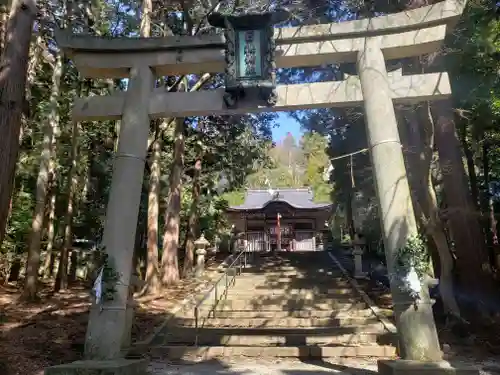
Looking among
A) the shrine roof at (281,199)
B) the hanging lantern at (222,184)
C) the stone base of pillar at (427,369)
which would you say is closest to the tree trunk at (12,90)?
the stone base of pillar at (427,369)

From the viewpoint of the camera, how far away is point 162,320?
29.4 feet

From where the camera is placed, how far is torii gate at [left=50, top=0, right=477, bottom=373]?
5824mm

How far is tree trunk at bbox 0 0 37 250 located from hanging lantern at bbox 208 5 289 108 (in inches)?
106

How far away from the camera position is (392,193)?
5.83m

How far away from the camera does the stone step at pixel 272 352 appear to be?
704 cm

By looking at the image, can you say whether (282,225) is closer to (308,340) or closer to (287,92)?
(308,340)

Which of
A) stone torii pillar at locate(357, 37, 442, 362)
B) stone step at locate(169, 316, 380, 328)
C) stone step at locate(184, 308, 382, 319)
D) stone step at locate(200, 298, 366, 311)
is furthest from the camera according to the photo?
stone step at locate(200, 298, 366, 311)

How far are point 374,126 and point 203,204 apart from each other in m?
14.1

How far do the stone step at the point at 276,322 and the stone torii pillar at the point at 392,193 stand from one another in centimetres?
335

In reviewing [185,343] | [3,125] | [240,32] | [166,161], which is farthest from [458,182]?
[166,161]

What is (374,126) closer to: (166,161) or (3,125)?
(3,125)

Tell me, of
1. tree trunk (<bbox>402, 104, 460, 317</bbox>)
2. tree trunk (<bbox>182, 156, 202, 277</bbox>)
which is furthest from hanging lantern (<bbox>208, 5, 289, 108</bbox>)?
tree trunk (<bbox>182, 156, 202, 277</bbox>)

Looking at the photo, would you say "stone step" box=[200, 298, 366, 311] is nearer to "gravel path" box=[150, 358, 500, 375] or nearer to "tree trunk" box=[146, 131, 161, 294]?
"tree trunk" box=[146, 131, 161, 294]

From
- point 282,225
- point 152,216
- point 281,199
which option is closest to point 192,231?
point 152,216
